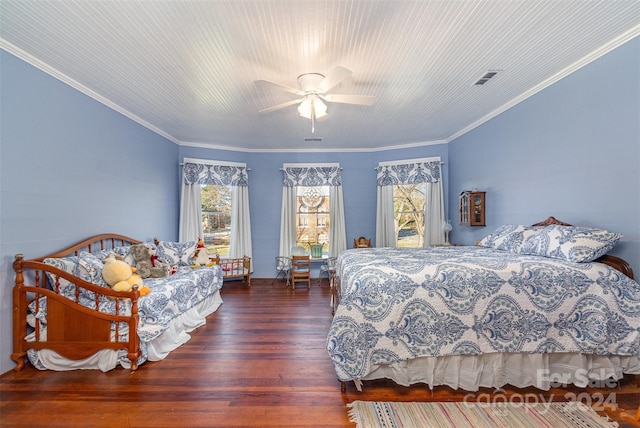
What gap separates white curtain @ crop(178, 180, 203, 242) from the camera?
4.93 metres

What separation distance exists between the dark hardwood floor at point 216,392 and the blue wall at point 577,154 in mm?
1373

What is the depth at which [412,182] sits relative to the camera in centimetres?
517

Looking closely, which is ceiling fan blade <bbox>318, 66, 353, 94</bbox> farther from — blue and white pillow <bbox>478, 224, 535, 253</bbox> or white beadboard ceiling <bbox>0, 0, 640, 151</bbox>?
blue and white pillow <bbox>478, 224, 535, 253</bbox>

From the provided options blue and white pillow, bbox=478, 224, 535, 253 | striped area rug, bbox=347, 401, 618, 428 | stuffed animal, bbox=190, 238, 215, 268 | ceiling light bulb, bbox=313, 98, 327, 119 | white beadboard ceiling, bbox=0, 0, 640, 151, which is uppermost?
white beadboard ceiling, bbox=0, 0, 640, 151

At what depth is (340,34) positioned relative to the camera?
7.05 ft

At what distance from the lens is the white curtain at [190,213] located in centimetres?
493

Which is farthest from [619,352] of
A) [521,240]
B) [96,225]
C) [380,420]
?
[96,225]

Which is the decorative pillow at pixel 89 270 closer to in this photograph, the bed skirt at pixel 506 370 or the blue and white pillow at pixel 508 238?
the bed skirt at pixel 506 370

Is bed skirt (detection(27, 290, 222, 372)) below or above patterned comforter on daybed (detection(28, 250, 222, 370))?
below

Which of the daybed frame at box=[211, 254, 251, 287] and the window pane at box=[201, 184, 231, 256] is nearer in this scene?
the daybed frame at box=[211, 254, 251, 287]

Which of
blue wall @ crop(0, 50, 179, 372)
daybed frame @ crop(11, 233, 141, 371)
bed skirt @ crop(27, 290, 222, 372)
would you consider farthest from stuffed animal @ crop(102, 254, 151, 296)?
blue wall @ crop(0, 50, 179, 372)

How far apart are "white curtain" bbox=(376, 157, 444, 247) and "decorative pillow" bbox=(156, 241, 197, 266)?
330 cm

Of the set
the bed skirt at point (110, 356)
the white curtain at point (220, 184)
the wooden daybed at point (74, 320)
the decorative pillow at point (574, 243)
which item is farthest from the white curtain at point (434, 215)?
the wooden daybed at point (74, 320)

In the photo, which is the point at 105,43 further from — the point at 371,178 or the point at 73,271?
the point at 371,178
